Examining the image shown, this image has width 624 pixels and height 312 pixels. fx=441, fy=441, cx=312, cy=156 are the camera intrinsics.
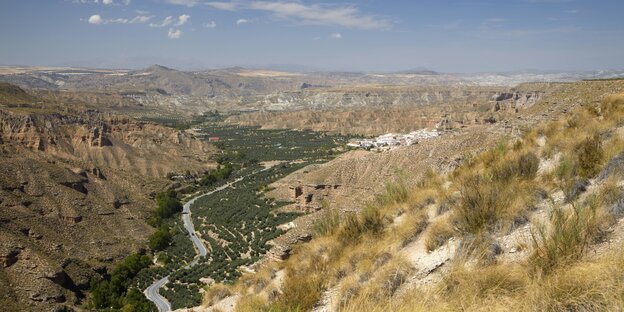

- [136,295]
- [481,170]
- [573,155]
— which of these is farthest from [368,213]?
[136,295]

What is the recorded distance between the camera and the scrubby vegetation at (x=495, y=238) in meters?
4.38

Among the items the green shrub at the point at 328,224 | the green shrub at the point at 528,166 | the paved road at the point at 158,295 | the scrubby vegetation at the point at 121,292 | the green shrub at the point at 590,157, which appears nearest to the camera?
the green shrub at the point at 590,157

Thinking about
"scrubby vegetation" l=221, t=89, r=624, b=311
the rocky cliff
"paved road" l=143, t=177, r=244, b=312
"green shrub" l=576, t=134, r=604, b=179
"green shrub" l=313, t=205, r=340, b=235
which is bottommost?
"paved road" l=143, t=177, r=244, b=312

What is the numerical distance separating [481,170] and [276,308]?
Answer: 6.94 metres

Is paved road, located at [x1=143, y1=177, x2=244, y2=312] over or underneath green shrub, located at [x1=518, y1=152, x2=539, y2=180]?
underneath

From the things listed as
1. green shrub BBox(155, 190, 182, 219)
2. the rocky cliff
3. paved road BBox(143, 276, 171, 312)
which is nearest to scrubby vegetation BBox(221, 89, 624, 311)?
paved road BBox(143, 276, 171, 312)

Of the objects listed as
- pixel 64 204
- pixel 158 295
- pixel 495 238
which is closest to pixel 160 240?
pixel 64 204

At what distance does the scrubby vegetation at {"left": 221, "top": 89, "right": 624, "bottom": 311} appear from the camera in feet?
14.4

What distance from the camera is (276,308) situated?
18.8 feet

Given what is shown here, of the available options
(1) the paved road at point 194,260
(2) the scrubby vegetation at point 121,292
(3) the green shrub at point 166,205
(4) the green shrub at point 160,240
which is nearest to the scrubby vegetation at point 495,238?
(2) the scrubby vegetation at point 121,292

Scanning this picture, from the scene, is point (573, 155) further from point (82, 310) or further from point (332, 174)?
point (332, 174)

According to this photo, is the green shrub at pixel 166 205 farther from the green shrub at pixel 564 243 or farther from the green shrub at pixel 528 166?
the green shrub at pixel 564 243

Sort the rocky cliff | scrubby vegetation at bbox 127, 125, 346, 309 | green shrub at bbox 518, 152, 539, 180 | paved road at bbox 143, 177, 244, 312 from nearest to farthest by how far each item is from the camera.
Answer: green shrub at bbox 518, 152, 539, 180
the rocky cliff
paved road at bbox 143, 177, 244, 312
scrubby vegetation at bbox 127, 125, 346, 309

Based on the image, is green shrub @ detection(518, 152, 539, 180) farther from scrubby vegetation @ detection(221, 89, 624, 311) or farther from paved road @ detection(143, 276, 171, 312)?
paved road @ detection(143, 276, 171, 312)
